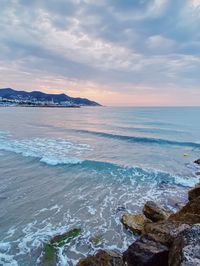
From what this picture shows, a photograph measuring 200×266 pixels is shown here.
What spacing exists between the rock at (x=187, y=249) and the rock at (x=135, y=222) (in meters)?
4.04

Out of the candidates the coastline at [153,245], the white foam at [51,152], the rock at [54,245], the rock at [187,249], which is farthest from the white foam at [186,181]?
the rock at [187,249]

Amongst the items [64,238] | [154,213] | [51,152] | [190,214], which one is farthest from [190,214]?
[51,152]

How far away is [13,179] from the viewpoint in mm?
13641

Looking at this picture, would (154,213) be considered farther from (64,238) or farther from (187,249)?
(187,249)

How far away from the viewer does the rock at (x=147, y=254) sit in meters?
5.14

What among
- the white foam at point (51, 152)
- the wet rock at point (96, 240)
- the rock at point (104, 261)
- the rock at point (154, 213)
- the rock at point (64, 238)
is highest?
the rock at point (104, 261)

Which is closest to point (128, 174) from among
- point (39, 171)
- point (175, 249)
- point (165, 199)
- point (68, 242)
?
point (165, 199)

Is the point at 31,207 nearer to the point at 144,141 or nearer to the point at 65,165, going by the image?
the point at 65,165

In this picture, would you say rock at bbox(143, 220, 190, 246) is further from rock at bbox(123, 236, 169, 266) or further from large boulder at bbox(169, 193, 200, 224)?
large boulder at bbox(169, 193, 200, 224)

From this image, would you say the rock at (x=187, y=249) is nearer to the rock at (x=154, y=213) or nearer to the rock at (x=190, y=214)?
the rock at (x=190, y=214)

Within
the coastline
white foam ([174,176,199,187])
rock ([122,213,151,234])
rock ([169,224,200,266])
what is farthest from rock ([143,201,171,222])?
white foam ([174,176,199,187])

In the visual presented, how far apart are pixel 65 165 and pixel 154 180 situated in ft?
20.7

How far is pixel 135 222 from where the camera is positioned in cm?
888

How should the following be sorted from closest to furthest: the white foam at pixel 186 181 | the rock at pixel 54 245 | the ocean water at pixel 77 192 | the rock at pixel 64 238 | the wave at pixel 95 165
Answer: the rock at pixel 54 245
the rock at pixel 64 238
the ocean water at pixel 77 192
the white foam at pixel 186 181
the wave at pixel 95 165
